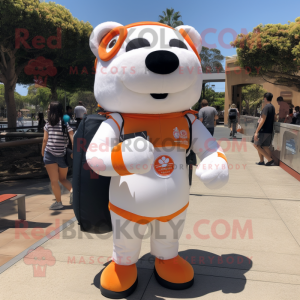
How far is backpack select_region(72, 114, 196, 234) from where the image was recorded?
102 inches

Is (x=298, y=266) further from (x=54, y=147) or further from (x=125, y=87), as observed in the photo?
(x=54, y=147)

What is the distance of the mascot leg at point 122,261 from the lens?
2502 mm

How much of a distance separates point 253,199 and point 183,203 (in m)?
3.27

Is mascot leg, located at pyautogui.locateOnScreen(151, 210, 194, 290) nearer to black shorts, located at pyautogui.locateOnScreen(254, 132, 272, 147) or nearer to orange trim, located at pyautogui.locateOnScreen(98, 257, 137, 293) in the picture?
orange trim, located at pyautogui.locateOnScreen(98, 257, 137, 293)

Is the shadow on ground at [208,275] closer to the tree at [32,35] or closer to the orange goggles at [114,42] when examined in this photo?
the orange goggles at [114,42]

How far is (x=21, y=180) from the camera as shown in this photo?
26.5 feet

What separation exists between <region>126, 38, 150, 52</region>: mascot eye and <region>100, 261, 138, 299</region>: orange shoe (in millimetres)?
1831

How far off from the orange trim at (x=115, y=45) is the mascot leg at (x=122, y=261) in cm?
130

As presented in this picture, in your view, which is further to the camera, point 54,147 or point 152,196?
point 54,147

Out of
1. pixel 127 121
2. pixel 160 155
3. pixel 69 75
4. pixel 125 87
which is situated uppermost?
pixel 69 75

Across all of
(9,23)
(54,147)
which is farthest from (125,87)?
(9,23)

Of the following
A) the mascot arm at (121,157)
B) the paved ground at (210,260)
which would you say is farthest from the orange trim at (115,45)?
the paved ground at (210,260)

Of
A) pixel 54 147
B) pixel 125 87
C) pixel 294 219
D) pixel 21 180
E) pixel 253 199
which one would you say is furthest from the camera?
pixel 21 180

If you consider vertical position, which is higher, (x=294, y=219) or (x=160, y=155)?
(x=160, y=155)
